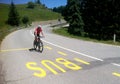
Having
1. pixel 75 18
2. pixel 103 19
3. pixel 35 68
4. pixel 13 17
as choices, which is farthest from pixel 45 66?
pixel 13 17

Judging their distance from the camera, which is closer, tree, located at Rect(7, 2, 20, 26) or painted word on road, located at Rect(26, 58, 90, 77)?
painted word on road, located at Rect(26, 58, 90, 77)

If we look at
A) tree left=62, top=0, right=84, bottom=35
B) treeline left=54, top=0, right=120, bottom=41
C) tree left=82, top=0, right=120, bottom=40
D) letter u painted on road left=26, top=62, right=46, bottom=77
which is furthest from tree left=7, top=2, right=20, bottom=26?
letter u painted on road left=26, top=62, right=46, bottom=77

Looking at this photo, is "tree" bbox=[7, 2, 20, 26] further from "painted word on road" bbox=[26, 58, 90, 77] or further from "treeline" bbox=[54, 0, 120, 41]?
"painted word on road" bbox=[26, 58, 90, 77]

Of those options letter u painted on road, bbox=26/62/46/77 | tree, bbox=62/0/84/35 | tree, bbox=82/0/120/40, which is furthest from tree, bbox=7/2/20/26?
letter u painted on road, bbox=26/62/46/77

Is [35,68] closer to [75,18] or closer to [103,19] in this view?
[103,19]

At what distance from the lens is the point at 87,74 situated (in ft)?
27.7

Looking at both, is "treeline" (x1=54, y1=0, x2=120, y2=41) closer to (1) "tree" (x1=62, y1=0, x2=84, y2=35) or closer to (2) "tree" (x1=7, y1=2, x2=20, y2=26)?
(1) "tree" (x1=62, y1=0, x2=84, y2=35)

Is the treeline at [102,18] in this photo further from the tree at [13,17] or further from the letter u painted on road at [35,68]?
the tree at [13,17]

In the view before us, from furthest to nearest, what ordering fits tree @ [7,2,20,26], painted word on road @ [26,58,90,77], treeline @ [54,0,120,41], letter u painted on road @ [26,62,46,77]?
tree @ [7,2,20,26] → treeline @ [54,0,120,41] → painted word on road @ [26,58,90,77] → letter u painted on road @ [26,62,46,77]

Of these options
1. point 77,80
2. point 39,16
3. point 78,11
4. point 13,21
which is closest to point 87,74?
point 77,80

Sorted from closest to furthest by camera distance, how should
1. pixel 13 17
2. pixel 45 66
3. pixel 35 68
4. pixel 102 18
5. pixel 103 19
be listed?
pixel 35 68 → pixel 45 66 → pixel 103 19 → pixel 102 18 → pixel 13 17

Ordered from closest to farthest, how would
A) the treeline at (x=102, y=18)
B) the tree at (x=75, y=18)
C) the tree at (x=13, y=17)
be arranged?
1. the treeline at (x=102, y=18)
2. the tree at (x=75, y=18)
3. the tree at (x=13, y=17)

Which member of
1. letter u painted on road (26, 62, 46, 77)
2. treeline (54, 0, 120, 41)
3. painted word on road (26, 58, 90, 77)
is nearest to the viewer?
letter u painted on road (26, 62, 46, 77)

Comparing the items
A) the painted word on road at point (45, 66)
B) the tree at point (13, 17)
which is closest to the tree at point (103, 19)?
the painted word on road at point (45, 66)
